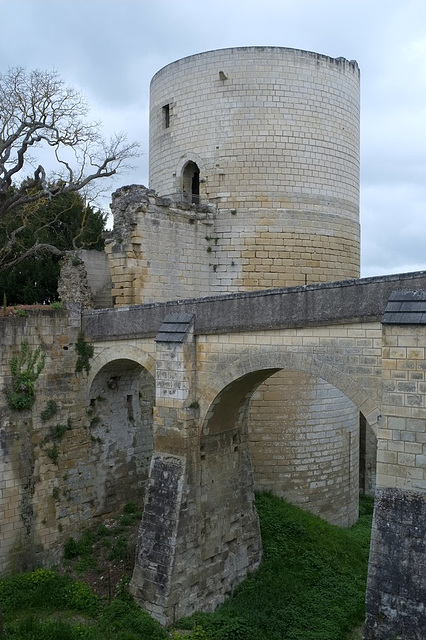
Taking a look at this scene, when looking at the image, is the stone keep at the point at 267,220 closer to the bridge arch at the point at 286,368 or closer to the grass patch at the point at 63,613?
the bridge arch at the point at 286,368

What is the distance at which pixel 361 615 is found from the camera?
9.73 m

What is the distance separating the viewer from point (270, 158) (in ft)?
45.4

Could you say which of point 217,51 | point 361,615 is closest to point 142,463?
point 361,615

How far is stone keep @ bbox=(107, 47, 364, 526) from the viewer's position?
13008mm

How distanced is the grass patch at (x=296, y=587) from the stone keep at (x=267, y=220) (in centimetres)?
126

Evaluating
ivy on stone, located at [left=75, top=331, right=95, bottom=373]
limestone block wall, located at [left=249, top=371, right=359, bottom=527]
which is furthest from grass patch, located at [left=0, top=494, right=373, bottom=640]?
ivy on stone, located at [left=75, top=331, right=95, bottom=373]

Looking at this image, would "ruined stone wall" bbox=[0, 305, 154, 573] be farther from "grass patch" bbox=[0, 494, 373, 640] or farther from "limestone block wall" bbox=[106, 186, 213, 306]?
"limestone block wall" bbox=[106, 186, 213, 306]

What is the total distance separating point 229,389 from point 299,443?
4.60 m

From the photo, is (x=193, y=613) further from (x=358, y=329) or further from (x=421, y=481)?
(x=358, y=329)

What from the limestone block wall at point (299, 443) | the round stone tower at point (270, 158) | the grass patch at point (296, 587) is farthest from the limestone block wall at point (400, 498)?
the round stone tower at point (270, 158)

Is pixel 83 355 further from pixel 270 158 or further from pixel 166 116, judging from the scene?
pixel 166 116

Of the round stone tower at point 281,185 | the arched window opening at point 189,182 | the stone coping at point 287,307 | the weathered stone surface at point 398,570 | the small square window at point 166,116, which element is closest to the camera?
the weathered stone surface at point 398,570

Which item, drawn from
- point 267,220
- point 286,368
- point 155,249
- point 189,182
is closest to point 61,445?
point 155,249

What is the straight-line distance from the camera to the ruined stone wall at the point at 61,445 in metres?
10.6
